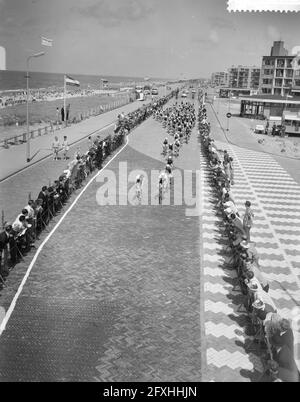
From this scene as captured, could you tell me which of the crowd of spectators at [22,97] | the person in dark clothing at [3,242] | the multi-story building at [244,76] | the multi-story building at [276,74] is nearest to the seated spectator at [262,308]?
the person in dark clothing at [3,242]

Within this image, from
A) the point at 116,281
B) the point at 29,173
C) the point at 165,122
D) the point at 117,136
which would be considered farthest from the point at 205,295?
the point at 165,122

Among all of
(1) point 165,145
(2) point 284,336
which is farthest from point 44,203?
(1) point 165,145

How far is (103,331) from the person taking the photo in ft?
33.5

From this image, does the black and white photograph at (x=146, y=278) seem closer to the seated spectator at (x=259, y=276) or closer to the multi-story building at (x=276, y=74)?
the seated spectator at (x=259, y=276)

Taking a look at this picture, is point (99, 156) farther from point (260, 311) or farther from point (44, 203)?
point (260, 311)

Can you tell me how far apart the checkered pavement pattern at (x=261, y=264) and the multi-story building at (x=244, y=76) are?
164 metres

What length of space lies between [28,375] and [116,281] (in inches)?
177

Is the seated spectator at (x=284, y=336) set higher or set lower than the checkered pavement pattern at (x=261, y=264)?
higher

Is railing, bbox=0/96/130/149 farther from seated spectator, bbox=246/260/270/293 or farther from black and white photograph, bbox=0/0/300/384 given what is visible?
seated spectator, bbox=246/260/270/293

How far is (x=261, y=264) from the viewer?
14.6 metres

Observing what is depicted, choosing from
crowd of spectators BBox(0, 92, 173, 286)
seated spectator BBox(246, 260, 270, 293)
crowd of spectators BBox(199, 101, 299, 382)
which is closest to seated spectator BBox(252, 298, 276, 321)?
crowd of spectators BBox(199, 101, 299, 382)

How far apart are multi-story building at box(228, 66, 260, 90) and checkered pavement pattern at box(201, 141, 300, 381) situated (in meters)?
164

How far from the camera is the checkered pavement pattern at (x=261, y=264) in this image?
373 inches

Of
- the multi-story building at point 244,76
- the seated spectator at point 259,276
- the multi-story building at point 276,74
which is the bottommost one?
the seated spectator at point 259,276
